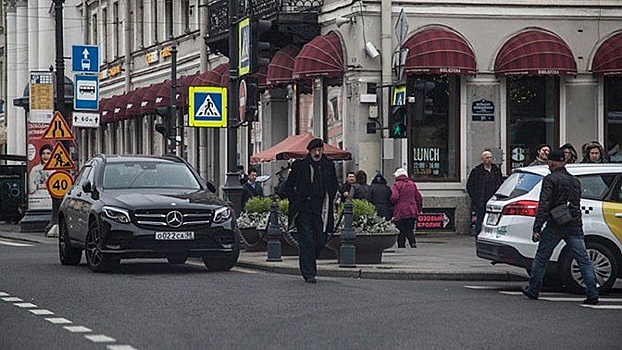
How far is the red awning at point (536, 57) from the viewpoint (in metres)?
29.9

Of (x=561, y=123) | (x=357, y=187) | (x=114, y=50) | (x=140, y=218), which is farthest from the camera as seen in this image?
(x=114, y=50)

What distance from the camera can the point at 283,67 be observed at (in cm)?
3247

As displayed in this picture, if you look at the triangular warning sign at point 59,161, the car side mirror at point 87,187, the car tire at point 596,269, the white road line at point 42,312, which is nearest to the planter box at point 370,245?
the car side mirror at point 87,187

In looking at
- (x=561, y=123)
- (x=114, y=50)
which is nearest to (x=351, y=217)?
(x=561, y=123)

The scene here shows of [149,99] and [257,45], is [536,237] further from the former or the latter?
[149,99]

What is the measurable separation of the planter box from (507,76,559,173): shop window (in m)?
11.6

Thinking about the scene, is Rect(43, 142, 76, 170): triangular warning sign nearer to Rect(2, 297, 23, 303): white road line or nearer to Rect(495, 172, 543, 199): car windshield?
Rect(495, 172, 543, 199): car windshield

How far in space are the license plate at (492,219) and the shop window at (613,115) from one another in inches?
570

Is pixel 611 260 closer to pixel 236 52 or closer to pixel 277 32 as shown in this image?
pixel 236 52

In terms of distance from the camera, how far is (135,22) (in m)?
51.1

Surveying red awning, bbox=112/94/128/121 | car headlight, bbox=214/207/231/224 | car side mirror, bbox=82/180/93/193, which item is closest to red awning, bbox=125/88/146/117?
red awning, bbox=112/94/128/121

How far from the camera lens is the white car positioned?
16.4 m

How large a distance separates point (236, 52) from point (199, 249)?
18.7 feet

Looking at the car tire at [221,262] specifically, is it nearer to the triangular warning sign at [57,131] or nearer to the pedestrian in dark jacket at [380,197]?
the pedestrian in dark jacket at [380,197]
